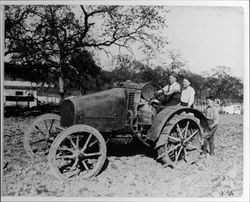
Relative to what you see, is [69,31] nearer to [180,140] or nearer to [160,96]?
[160,96]

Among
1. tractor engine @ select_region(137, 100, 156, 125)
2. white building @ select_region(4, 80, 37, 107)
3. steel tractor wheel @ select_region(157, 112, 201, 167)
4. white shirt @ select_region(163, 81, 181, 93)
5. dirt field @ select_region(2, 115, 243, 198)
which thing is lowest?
dirt field @ select_region(2, 115, 243, 198)

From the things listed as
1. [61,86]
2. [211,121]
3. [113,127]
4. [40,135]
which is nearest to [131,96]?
[113,127]

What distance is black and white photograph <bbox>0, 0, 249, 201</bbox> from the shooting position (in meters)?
5.76

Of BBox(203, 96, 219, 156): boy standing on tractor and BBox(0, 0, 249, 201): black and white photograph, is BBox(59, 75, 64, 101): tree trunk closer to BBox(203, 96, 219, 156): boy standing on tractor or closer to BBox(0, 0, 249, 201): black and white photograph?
BBox(0, 0, 249, 201): black and white photograph

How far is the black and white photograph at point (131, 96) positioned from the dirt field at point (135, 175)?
0.02 meters

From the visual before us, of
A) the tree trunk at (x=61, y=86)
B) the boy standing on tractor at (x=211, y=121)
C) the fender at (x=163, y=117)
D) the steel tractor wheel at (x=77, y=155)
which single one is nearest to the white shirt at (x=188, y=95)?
the fender at (x=163, y=117)

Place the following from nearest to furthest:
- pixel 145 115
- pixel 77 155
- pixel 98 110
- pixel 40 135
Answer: pixel 77 155
pixel 98 110
pixel 145 115
pixel 40 135

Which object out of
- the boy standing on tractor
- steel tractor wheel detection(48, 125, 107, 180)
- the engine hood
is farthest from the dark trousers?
steel tractor wheel detection(48, 125, 107, 180)

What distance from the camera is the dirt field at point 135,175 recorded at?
5598mm

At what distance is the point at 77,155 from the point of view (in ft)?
17.8

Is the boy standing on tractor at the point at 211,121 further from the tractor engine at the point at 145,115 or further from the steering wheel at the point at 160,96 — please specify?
the tractor engine at the point at 145,115

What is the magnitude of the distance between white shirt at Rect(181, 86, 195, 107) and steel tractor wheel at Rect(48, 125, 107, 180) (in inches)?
67.7

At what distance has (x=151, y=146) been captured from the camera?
6.17 meters

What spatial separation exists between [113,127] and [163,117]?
83cm
